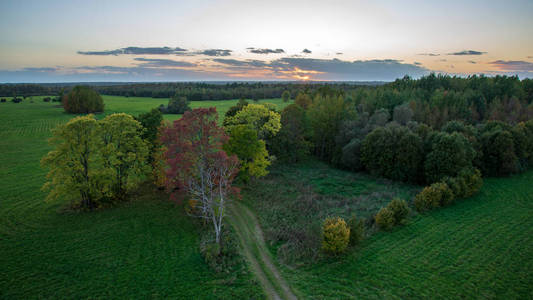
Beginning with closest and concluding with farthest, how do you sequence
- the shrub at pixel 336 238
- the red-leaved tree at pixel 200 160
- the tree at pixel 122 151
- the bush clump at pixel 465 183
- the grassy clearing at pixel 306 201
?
the shrub at pixel 336 238 → the red-leaved tree at pixel 200 160 → the grassy clearing at pixel 306 201 → the tree at pixel 122 151 → the bush clump at pixel 465 183

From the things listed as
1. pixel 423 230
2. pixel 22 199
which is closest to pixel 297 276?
pixel 423 230

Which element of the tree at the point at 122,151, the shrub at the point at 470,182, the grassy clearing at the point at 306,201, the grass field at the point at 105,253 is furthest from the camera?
the shrub at the point at 470,182

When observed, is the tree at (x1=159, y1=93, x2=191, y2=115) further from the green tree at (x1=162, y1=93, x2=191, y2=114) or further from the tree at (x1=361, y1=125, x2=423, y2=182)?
the tree at (x1=361, y1=125, x2=423, y2=182)

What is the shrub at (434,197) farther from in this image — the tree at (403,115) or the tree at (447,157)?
the tree at (403,115)

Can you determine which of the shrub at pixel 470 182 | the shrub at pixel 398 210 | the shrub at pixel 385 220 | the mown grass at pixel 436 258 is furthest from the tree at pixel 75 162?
the shrub at pixel 470 182

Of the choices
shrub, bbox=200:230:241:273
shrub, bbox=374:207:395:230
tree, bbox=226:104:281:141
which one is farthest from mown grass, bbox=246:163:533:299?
tree, bbox=226:104:281:141

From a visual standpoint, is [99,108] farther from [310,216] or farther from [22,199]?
[310,216]
